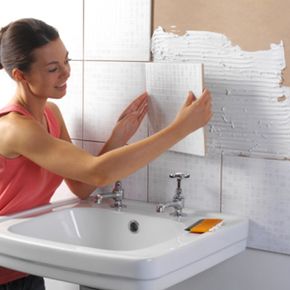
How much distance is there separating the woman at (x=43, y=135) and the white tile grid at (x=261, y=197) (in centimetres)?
18

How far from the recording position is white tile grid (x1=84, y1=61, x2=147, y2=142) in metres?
1.95

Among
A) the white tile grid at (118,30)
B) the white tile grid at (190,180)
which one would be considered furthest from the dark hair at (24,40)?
the white tile grid at (190,180)

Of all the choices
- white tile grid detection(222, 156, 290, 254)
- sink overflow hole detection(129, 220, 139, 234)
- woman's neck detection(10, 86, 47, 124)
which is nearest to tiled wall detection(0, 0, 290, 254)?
white tile grid detection(222, 156, 290, 254)

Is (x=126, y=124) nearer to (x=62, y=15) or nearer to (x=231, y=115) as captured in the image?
(x=231, y=115)

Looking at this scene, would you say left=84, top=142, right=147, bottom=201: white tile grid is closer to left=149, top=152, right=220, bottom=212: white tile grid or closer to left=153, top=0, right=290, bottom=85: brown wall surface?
left=149, top=152, right=220, bottom=212: white tile grid

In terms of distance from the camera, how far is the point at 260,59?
1728 millimetres

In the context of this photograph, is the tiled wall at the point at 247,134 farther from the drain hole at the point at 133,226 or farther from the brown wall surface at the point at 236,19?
the drain hole at the point at 133,226

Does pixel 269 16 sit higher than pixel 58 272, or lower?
higher

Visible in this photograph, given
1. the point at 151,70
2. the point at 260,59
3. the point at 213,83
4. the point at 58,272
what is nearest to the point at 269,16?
the point at 260,59

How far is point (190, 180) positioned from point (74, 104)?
1.50 feet

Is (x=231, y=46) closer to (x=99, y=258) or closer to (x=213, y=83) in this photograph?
(x=213, y=83)

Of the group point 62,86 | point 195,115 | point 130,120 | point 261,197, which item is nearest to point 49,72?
point 62,86

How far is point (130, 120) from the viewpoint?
1.94 m

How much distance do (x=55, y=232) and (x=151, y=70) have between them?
0.50 meters
